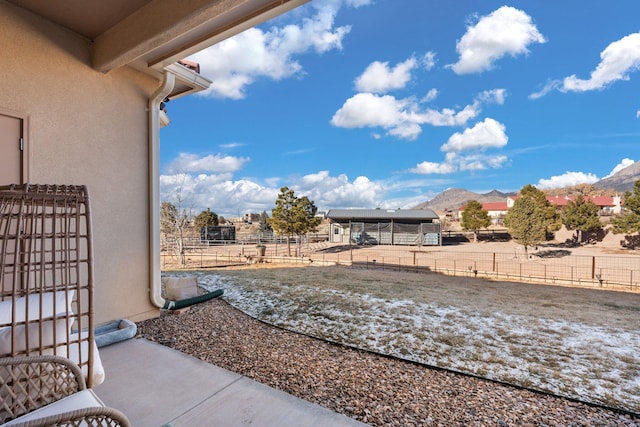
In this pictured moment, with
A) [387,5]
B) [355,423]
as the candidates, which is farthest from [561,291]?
[387,5]

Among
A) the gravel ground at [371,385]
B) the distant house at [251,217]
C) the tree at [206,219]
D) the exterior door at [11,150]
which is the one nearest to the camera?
the gravel ground at [371,385]

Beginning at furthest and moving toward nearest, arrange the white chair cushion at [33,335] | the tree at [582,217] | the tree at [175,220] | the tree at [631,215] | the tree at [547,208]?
1. the tree at [582,217]
2. the tree at [547,208]
3. the tree at [631,215]
4. the tree at [175,220]
5. the white chair cushion at [33,335]

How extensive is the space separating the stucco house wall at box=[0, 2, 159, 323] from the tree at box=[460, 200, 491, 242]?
2238 centimetres

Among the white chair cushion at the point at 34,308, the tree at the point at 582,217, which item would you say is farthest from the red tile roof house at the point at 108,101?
the tree at the point at 582,217

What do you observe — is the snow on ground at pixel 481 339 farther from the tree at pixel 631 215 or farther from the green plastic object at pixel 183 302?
the tree at pixel 631 215

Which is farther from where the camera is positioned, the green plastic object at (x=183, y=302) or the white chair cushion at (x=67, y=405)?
the green plastic object at (x=183, y=302)

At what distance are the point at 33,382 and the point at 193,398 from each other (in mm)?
981

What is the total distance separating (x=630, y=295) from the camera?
21.5 feet

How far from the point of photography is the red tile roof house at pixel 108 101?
7.54ft

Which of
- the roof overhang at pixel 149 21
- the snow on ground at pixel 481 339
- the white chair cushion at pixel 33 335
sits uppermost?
the roof overhang at pixel 149 21

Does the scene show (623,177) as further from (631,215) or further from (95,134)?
(95,134)

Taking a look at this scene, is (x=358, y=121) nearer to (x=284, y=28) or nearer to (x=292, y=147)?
(x=292, y=147)

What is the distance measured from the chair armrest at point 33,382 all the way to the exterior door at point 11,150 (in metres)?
2.10

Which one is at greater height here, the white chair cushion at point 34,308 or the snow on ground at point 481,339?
the white chair cushion at point 34,308
